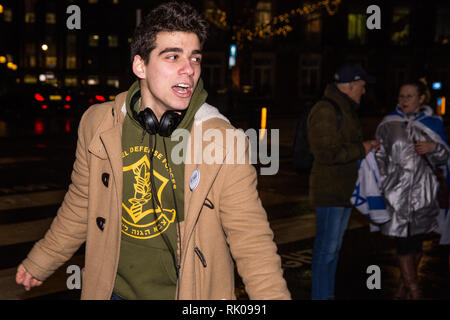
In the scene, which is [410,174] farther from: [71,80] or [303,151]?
[71,80]

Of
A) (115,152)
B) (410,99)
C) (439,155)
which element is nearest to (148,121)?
(115,152)

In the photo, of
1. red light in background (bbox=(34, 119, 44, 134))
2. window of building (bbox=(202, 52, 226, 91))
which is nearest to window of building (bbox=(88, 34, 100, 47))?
window of building (bbox=(202, 52, 226, 91))

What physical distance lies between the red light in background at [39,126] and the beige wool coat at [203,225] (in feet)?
57.3

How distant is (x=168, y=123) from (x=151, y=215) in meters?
0.39

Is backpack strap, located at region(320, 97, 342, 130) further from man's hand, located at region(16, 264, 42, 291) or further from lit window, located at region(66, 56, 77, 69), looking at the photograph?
lit window, located at region(66, 56, 77, 69)

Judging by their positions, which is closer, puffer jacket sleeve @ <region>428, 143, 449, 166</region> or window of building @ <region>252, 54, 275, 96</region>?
puffer jacket sleeve @ <region>428, 143, 449, 166</region>

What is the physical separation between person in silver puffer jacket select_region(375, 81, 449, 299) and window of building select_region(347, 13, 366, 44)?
4053 centimetres

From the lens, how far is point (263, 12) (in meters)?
40.8

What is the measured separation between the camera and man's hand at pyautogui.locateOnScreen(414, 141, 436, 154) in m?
5.18

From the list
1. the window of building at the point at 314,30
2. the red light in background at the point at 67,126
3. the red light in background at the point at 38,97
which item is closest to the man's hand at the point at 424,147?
the red light in background at the point at 67,126

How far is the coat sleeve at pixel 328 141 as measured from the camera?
4758mm

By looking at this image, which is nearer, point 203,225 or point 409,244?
point 203,225

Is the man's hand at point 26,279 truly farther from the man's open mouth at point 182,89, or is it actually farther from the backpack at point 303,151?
the backpack at point 303,151
